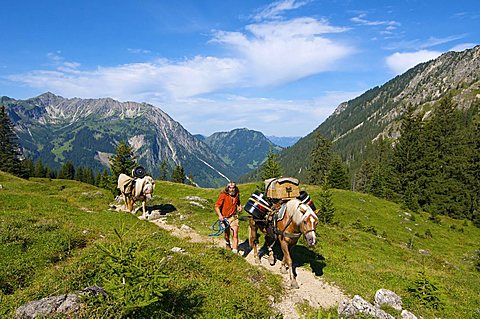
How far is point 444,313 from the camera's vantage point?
11.4 m

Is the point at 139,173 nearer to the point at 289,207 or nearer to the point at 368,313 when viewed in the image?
the point at 289,207

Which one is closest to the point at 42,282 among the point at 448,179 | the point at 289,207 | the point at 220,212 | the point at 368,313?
the point at 220,212

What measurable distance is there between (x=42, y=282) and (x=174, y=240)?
770cm

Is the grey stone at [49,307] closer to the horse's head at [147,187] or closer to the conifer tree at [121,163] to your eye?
the horse's head at [147,187]

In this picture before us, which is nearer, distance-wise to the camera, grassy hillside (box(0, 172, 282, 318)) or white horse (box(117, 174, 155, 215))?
grassy hillside (box(0, 172, 282, 318))

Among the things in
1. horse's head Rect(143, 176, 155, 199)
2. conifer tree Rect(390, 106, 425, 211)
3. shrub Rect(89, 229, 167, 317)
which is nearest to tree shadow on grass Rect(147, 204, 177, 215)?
horse's head Rect(143, 176, 155, 199)

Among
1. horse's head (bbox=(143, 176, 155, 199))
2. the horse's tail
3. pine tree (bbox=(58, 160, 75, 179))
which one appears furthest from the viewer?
pine tree (bbox=(58, 160, 75, 179))

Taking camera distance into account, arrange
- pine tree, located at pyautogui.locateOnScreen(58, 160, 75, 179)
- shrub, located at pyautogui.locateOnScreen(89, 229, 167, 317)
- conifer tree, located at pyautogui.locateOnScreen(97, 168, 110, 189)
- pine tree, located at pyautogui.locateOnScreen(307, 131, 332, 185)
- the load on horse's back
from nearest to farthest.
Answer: shrub, located at pyautogui.locateOnScreen(89, 229, 167, 317)
the load on horse's back
conifer tree, located at pyautogui.locateOnScreen(97, 168, 110, 189)
pine tree, located at pyautogui.locateOnScreen(307, 131, 332, 185)
pine tree, located at pyautogui.locateOnScreen(58, 160, 75, 179)

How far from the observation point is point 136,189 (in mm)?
22391

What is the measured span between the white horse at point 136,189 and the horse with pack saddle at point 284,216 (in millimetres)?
11129

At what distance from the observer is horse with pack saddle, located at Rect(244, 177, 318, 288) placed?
11.0 m

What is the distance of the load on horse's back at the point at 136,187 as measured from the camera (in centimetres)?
2228

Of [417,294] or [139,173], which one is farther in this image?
[139,173]

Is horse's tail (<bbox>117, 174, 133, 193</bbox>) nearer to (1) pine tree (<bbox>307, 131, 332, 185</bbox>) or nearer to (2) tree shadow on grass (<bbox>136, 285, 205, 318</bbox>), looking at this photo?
(2) tree shadow on grass (<bbox>136, 285, 205, 318</bbox>)
